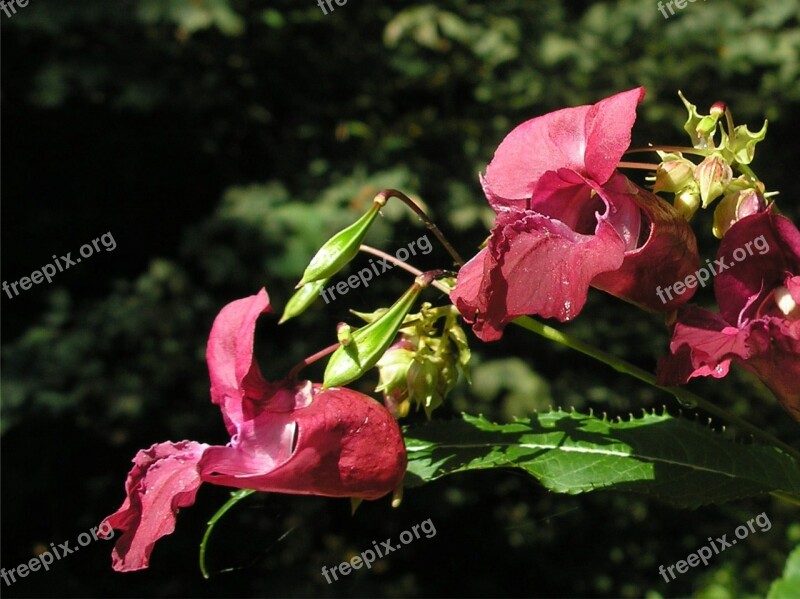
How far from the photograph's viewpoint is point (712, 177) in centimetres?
84

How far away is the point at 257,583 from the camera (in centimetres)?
339

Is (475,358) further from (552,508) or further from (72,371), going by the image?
(72,371)

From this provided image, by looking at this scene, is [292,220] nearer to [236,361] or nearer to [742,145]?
[236,361]

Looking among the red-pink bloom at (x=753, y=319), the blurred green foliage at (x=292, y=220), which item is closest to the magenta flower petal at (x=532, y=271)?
the red-pink bloom at (x=753, y=319)

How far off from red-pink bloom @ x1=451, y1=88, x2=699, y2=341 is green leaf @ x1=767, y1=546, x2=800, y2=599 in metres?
0.54

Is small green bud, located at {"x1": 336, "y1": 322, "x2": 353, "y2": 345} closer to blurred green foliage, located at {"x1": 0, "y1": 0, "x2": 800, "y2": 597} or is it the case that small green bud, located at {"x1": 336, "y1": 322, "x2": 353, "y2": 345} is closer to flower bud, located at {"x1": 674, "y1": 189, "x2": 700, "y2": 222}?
flower bud, located at {"x1": 674, "y1": 189, "x2": 700, "y2": 222}

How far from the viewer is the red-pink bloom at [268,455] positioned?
34.5 inches

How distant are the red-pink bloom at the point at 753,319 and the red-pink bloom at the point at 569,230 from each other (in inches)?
1.4
